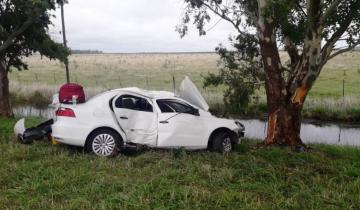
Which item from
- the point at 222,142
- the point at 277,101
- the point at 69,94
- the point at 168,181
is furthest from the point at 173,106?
the point at 168,181

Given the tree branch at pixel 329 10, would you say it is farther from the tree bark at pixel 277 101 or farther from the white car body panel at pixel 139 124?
the white car body panel at pixel 139 124

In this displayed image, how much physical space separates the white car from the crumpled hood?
24 mm

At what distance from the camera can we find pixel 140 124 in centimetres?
1116

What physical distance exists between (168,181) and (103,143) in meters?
3.14

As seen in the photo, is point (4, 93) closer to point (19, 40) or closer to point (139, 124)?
point (19, 40)

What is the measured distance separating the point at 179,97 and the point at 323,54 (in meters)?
4.10

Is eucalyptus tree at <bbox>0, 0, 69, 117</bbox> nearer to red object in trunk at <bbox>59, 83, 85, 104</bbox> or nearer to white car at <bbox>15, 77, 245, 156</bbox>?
red object in trunk at <bbox>59, 83, 85, 104</bbox>

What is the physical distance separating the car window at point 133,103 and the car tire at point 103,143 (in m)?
0.70

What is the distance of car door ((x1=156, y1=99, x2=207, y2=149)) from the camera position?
11.2 meters

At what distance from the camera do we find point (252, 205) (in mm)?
6875

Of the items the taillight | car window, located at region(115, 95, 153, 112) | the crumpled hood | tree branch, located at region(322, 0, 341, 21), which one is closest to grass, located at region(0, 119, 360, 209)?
the taillight

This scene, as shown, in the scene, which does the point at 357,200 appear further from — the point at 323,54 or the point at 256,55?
the point at 256,55

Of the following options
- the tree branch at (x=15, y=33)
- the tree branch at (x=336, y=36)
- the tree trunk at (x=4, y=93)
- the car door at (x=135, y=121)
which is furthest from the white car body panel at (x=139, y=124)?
the tree trunk at (x=4, y=93)

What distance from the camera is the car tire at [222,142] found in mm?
11734
